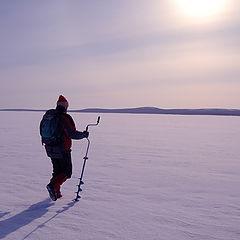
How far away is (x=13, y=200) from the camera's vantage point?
14.4 feet

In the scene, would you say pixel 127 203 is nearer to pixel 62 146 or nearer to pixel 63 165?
pixel 63 165

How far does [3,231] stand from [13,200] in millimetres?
1149

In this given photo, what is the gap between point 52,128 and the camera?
161 inches

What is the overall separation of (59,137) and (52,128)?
172 mm

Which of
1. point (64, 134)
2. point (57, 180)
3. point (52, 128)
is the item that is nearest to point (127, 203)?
point (57, 180)

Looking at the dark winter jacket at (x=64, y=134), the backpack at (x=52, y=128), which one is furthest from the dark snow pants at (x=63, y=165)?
the backpack at (x=52, y=128)

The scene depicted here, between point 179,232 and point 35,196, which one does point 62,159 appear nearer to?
point 35,196

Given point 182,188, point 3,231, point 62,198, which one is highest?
point 182,188

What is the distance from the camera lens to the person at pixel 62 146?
4129mm

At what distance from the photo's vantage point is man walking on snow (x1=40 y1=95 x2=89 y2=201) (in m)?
4.12

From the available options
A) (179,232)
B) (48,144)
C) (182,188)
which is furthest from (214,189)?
(48,144)

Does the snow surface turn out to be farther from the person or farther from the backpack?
the backpack

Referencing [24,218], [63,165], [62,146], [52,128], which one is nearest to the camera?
[24,218]

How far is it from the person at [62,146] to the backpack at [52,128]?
0.8 inches
